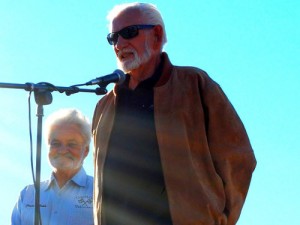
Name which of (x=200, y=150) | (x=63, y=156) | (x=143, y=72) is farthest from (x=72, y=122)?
(x=200, y=150)

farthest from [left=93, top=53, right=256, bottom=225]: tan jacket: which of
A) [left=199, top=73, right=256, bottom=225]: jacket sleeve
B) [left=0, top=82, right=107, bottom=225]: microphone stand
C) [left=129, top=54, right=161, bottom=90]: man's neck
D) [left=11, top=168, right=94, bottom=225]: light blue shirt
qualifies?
[left=11, top=168, right=94, bottom=225]: light blue shirt

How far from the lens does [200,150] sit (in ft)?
13.7

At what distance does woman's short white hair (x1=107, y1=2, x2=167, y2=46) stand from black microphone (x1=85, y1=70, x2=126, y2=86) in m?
0.47

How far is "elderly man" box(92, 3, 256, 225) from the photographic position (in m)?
4.08

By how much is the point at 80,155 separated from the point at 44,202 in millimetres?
458

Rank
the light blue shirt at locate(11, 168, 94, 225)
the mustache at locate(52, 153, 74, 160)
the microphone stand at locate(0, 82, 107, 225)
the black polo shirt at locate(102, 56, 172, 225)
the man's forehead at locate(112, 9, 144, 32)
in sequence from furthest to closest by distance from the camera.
Answer: the mustache at locate(52, 153, 74, 160), the light blue shirt at locate(11, 168, 94, 225), the man's forehead at locate(112, 9, 144, 32), the black polo shirt at locate(102, 56, 172, 225), the microphone stand at locate(0, 82, 107, 225)

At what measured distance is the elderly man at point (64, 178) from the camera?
18.4ft

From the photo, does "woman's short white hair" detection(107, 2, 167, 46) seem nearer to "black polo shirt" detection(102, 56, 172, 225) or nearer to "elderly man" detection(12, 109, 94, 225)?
"black polo shirt" detection(102, 56, 172, 225)

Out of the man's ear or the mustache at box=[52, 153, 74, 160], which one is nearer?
the man's ear

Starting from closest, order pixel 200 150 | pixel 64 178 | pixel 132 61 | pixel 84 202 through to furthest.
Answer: pixel 200 150
pixel 132 61
pixel 84 202
pixel 64 178

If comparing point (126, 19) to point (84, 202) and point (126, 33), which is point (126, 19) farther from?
point (84, 202)

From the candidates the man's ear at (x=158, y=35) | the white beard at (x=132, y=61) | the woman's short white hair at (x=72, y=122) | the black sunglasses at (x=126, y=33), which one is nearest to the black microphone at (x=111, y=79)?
the white beard at (x=132, y=61)

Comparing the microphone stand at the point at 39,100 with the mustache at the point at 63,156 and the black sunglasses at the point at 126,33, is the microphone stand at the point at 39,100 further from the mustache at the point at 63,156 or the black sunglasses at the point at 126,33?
the mustache at the point at 63,156

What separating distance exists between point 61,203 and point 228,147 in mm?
1929
